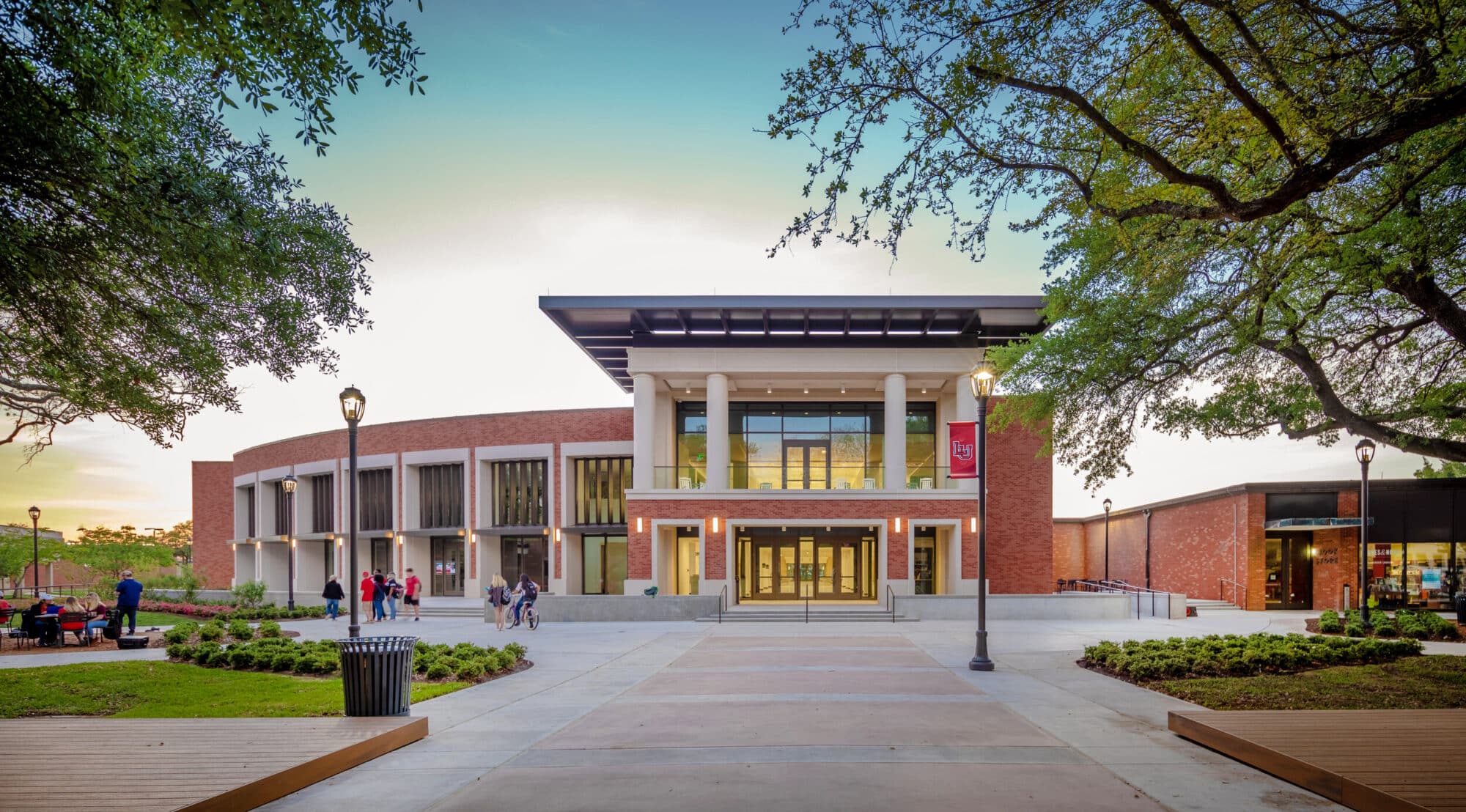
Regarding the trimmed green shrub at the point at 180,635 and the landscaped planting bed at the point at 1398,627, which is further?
the landscaped planting bed at the point at 1398,627

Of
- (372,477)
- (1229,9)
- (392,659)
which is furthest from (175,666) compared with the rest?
(372,477)

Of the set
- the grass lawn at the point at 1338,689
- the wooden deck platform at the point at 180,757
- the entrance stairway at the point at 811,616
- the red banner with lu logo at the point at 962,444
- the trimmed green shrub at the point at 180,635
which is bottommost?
the entrance stairway at the point at 811,616

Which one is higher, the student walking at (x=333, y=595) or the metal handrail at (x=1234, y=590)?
the student walking at (x=333, y=595)

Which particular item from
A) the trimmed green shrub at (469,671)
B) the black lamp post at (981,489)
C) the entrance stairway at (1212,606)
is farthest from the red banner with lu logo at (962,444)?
the trimmed green shrub at (469,671)

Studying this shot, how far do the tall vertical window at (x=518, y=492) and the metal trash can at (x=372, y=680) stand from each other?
29387 mm

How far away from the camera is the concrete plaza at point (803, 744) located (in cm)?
709

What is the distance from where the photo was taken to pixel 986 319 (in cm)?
3108

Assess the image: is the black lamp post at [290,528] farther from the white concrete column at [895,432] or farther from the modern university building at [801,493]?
the white concrete column at [895,432]

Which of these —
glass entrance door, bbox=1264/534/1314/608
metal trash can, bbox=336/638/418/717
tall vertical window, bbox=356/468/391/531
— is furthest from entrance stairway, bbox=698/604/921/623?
tall vertical window, bbox=356/468/391/531

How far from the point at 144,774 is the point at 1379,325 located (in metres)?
17.6

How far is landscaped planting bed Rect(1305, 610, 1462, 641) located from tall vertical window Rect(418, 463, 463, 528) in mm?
33756

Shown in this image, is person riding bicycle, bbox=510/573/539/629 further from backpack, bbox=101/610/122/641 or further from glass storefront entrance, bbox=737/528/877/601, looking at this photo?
glass storefront entrance, bbox=737/528/877/601

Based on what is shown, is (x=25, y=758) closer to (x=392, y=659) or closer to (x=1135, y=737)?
(x=392, y=659)

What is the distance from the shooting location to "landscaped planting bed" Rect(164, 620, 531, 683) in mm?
14195
